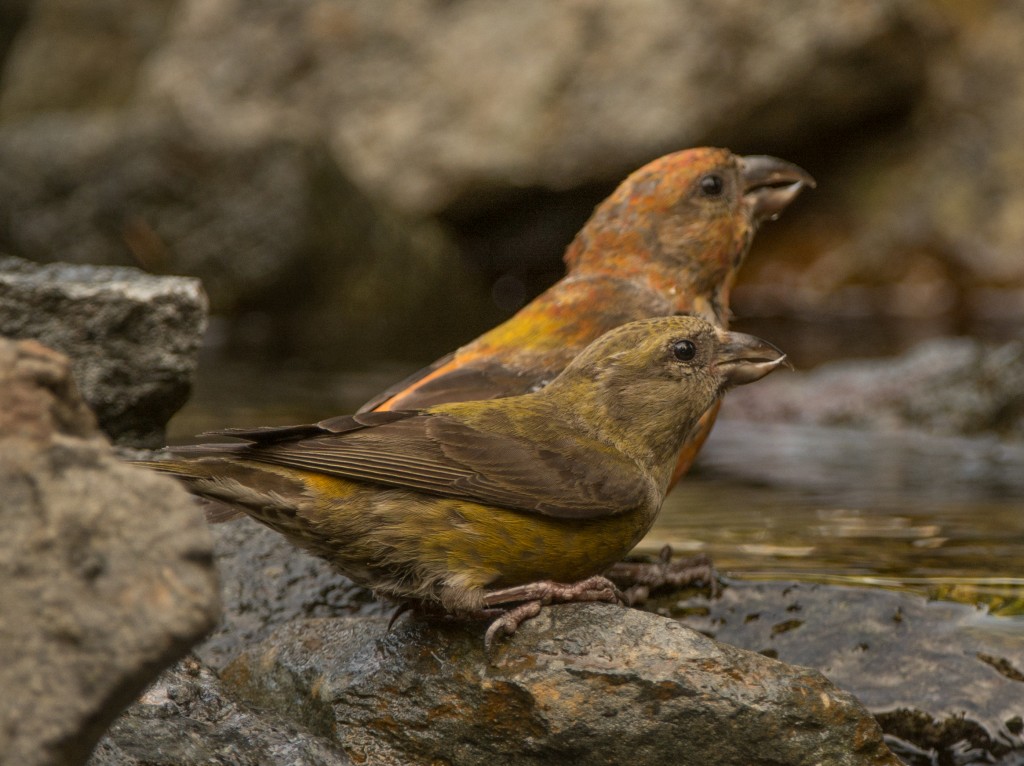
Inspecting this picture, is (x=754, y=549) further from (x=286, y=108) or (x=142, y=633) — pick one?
(x=286, y=108)

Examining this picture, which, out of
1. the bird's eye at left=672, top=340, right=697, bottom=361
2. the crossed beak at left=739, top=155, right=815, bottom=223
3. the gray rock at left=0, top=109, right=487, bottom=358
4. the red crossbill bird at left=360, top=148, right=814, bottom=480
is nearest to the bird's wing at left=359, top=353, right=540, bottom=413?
the red crossbill bird at left=360, top=148, right=814, bottom=480

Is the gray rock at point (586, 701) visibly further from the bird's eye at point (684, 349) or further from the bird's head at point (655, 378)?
the bird's eye at point (684, 349)

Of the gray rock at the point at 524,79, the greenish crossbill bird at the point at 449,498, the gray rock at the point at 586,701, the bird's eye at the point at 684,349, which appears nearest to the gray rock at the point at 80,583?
the greenish crossbill bird at the point at 449,498

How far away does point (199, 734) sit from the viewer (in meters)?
3.13

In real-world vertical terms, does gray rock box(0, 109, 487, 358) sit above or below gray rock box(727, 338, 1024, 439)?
above

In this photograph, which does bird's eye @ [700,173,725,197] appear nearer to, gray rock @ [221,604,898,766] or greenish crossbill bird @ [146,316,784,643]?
greenish crossbill bird @ [146,316,784,643]

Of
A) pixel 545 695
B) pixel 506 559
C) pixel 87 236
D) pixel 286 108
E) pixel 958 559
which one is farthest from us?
pixel 286 108

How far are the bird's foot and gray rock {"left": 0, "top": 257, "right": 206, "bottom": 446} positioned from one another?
1.63 metres

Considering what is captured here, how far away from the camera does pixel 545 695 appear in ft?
10.6

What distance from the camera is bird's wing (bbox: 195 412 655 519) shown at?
11.3 feet

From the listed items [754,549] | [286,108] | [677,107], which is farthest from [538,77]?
[754,549]

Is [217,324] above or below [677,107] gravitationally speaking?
below

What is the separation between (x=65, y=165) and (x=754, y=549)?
29.0ft

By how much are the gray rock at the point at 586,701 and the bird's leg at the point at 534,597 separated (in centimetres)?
3
